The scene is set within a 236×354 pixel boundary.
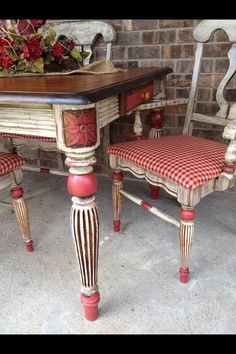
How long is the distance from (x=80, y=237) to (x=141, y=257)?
0.56 meters

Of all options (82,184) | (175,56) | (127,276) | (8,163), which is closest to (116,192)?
(127,276)

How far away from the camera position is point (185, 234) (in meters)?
1.22

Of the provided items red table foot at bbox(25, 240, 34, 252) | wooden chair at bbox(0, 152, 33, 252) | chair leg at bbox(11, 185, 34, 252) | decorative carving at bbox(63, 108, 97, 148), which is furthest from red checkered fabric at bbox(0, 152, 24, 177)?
decorative carving at bbox(63, 108, 97, 148)

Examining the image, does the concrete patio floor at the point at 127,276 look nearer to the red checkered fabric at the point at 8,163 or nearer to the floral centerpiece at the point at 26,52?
the red checkered fabric at the point at 8,163

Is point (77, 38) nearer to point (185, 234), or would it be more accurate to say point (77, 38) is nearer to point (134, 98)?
point (134, 98)

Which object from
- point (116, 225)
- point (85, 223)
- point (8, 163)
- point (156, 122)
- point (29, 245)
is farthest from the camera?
point (156, 122)

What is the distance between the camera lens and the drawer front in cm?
123

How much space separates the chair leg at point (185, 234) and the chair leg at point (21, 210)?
73cm

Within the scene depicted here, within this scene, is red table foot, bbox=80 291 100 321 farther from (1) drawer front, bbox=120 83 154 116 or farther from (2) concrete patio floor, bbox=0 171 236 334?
(1) drawer front, bbox=120 83 154 116

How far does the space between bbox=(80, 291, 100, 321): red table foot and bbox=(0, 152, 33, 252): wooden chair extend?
54 centimetres

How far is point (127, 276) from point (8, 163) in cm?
71

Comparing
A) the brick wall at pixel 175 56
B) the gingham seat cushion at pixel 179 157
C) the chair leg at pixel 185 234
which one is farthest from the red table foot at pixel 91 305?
the brick wall at pixel 175 56
